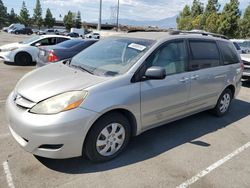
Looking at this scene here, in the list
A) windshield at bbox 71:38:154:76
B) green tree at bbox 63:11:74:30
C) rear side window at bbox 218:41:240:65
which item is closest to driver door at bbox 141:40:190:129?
windshield at bbox 71:38:154:76

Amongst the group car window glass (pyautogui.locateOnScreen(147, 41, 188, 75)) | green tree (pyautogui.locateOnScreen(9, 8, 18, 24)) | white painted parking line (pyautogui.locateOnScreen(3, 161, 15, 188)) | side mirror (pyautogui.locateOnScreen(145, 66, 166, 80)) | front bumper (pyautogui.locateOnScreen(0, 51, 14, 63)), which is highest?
green tree (pyautogui.locateOnScreen(9, 8, 18, 24))

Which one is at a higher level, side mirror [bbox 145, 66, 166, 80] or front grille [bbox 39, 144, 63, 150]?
side mirror [bbox 145, 66, 166, 80]

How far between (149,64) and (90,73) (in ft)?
2.80

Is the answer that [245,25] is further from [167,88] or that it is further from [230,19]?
[167,88]

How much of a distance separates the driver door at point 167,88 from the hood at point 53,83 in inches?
29.2

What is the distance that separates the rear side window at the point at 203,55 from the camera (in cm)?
470

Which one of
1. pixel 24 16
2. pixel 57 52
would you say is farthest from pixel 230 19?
pixel 24 16

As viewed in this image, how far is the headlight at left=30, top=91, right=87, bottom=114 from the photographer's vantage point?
10.3 feet

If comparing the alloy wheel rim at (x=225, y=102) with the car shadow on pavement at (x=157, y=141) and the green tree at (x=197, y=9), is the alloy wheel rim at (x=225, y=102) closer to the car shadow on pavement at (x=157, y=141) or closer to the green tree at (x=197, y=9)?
the car shadow on pavement at (x=157, y=141)

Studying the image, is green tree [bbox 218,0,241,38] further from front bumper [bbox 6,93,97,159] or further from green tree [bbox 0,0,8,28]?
green tree [bbox 0,0,8,28]

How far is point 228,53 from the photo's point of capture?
5746mm

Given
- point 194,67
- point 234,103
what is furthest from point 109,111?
point 234,103

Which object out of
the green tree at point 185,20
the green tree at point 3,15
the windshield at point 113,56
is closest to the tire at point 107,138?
the windshield at point 113,56

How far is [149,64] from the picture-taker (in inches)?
153
